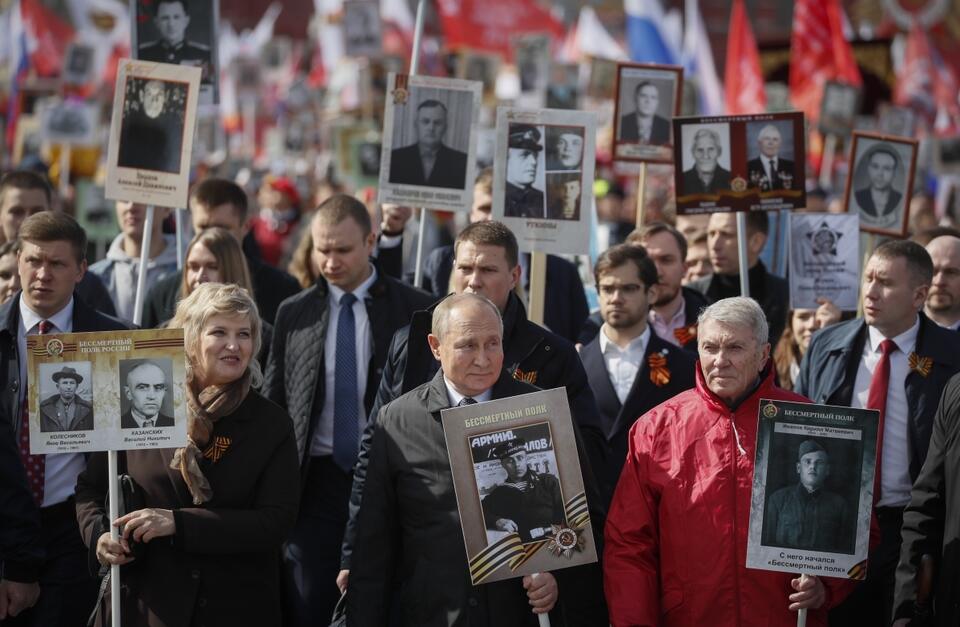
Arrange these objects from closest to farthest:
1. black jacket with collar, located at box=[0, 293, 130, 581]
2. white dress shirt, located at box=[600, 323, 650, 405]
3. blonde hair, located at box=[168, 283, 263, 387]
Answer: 1. blonde hair, located at box=[168, 283, 263, 387]
2. black jacket with collar, located at box=[0, 293, 130, 581]
3. white dress shirt, located at box=[600, 323, 650, 405]

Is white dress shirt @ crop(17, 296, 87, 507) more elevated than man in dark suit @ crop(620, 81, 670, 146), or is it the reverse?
man in dark suit @ crop(620, 81, 670, 146)

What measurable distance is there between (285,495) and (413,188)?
278 centimetres

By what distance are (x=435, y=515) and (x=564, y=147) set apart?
9.74 ft

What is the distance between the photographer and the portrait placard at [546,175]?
6992mm

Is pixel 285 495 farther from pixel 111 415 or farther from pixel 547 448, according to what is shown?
pixel 547 448

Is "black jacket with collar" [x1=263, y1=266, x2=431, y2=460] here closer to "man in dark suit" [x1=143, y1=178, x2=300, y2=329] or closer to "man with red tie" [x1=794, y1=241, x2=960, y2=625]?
"man in dark suit" [x1=143, y1=178, x2=300, y2=329]

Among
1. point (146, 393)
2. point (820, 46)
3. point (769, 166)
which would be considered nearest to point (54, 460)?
point (146, 393)

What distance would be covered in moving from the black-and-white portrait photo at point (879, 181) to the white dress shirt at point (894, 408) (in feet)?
8.01

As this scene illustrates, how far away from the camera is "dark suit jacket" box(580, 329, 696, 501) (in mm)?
6223

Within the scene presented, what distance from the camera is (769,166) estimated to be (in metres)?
7.35

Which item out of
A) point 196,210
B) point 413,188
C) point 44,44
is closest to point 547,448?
point 413,188

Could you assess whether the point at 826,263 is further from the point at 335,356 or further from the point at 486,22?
the point at 486,22

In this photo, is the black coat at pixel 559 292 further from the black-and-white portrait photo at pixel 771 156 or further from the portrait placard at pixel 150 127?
the portrait placard at pixel 150 127

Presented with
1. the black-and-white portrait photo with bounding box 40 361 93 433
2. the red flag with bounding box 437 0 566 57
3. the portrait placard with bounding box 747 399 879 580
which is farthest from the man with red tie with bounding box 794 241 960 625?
the red flag with bounding box 437 0 566 57
